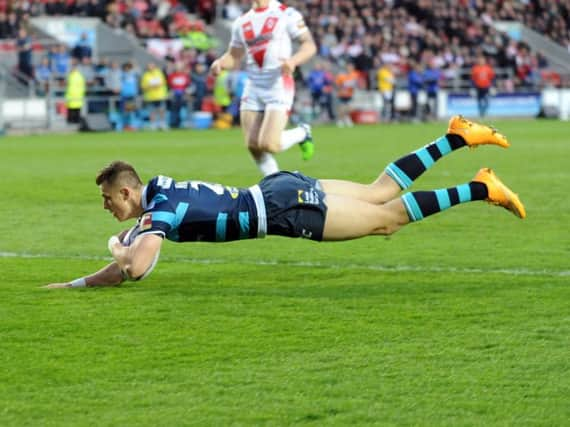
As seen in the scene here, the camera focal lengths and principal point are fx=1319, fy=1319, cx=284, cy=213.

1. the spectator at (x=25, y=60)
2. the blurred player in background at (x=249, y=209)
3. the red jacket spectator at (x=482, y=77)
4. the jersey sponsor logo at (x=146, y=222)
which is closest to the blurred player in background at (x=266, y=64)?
the blurred player in background at (x=249, y=209)

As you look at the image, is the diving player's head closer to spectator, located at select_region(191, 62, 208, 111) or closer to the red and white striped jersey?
the red and white striped jersey

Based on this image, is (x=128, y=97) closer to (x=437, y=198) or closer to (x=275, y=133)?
(x=275, y=133)

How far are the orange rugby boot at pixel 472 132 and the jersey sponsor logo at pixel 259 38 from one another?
634 cm

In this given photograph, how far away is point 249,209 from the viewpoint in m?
7.82

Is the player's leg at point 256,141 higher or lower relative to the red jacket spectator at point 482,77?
higher

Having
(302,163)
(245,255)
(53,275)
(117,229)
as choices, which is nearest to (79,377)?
(53,275)

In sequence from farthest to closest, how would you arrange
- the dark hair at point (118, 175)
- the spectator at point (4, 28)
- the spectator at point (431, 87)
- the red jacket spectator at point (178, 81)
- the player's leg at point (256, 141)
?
the spectator at point (431, 87) → the spectator at point (4, 28) → the red jacket spectator at point (178, 81) → the player's leg at point (256, 141) → the dark hair at point (118, 175)

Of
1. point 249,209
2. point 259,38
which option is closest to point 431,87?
point 259,38

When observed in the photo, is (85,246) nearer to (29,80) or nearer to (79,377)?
(79,377)

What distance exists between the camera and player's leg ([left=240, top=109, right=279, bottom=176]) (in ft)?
48.1

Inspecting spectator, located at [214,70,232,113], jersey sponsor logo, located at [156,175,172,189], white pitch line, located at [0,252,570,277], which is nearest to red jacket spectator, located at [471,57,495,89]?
spectator, located at [214,70,232,113]

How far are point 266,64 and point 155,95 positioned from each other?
69.4 ft

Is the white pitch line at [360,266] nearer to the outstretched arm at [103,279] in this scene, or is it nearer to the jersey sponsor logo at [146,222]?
the outstretched arm at [103,279]

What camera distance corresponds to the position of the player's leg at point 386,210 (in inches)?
316
